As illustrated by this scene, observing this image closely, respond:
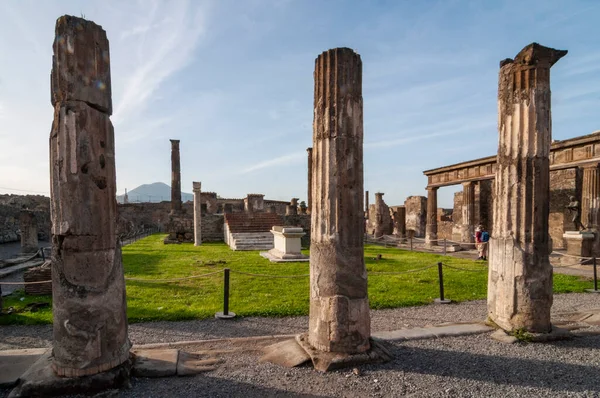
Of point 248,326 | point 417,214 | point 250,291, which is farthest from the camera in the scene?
point 417,214

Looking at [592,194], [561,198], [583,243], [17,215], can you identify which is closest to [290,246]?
[583,243]

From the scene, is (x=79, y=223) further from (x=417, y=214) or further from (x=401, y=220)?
(x=417, y=214)

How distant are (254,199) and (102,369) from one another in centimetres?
2396

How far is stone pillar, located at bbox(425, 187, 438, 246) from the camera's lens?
1734 centimetres

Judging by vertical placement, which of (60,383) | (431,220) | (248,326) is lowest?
(248,326)

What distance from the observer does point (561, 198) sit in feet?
56.4

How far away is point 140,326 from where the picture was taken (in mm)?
5238

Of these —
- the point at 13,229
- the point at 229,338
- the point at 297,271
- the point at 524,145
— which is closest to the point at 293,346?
the point at 229,338

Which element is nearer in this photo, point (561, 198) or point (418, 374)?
Result: point (418, 374)

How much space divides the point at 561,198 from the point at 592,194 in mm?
6638

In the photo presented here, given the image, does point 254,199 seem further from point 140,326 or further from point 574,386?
point 574,386

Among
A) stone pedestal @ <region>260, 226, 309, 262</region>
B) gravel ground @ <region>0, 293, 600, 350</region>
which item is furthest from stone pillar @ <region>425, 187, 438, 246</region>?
gravel ground @ <region>0, 293, 600, 350</region>

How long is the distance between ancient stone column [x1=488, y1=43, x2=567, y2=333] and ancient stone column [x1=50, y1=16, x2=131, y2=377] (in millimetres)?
5097

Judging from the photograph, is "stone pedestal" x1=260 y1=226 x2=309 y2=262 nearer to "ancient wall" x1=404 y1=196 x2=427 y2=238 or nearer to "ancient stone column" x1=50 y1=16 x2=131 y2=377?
"ancient stone column" x1=50 y1=16 x2=131 y2=377
